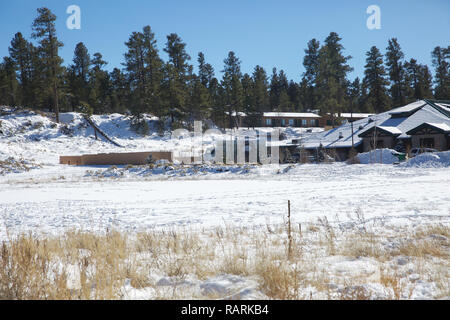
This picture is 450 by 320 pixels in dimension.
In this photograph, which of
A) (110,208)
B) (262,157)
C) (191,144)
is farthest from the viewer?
(191,144)

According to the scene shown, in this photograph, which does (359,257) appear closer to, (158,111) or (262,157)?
(262,157)

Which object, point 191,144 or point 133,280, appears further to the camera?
point 191,144

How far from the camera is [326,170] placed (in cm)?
2186

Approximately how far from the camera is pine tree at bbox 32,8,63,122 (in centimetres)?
4338

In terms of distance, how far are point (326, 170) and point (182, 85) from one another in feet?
126

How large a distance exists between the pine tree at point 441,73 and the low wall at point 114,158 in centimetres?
6143

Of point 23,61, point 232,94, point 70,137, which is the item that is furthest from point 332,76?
point 23,61

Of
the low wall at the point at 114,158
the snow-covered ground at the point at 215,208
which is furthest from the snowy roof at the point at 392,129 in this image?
the low wall at the point at 114,158

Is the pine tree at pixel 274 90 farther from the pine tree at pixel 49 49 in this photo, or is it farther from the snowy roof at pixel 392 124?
the pine tree at pixel 49 49

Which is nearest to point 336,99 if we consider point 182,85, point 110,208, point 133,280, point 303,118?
point 303,118

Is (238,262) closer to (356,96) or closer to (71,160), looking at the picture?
(71,160)

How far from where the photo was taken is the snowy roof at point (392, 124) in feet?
109

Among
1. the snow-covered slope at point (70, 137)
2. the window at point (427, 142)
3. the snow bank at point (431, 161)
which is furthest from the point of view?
the snow-covered slope at point (70, 137)

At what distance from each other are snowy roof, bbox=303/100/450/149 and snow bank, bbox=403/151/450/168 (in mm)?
11096
